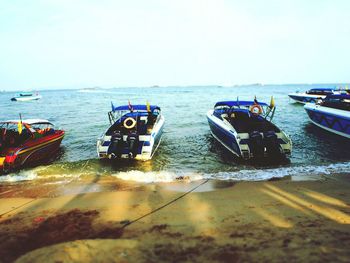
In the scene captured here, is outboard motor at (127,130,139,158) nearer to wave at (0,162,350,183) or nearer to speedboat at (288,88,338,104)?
wave at (0,162,350,183)

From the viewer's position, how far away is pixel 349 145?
41.7ft

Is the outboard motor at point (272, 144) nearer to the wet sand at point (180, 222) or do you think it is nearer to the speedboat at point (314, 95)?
the wet sand at point (180, 222)

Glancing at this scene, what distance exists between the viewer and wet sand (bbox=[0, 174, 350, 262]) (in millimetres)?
3900

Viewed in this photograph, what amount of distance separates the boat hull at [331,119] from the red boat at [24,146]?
50.6ft

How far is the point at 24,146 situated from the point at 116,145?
3634 millimetres

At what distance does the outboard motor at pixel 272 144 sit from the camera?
9.70 metres

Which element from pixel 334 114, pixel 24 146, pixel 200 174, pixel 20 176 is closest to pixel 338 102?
pixel 334 114

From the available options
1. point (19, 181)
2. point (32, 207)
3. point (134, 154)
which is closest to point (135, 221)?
point (32, 207)

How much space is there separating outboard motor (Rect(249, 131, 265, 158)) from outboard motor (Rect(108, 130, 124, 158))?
17.5 feet

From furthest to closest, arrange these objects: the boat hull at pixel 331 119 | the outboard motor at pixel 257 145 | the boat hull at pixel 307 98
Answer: the boat hull at pixel 307 98, the boat hull at pixel 331 119, the outboard motor at pixel 257 145

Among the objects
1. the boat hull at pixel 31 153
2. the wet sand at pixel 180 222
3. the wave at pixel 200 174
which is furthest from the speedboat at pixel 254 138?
the boat hull at pixel 31 153

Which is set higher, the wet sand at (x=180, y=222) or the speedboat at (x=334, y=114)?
the speedboat at (x=334, y=114)

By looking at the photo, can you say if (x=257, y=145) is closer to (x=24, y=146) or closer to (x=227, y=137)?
(x=227, y=137)

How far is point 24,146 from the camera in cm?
998
